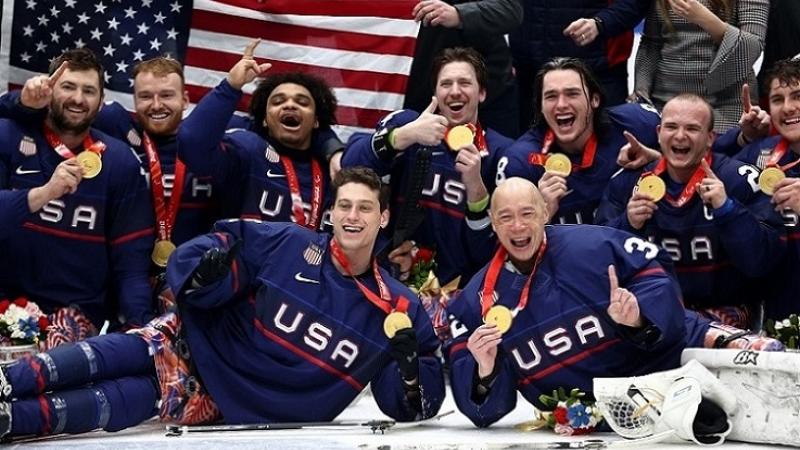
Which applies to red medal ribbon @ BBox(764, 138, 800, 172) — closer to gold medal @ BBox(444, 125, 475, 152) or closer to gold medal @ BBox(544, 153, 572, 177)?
gold medal @ BBox(544, 153, 572, 177)

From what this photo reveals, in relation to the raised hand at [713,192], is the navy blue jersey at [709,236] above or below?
below

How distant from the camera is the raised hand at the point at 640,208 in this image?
658 centimetres

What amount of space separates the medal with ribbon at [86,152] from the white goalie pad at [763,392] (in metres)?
2.73

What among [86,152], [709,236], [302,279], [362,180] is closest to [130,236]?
[86,152]

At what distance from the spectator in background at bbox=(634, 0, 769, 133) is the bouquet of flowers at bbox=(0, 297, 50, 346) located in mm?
3085

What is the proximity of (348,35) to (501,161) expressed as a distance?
150cm

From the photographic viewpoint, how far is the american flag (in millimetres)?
8047

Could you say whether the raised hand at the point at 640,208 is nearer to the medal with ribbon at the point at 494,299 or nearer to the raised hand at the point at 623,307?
the medal with ribbon at the point at 494,299

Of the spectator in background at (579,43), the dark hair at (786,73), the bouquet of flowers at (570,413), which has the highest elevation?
the spectator in background at (579,43)

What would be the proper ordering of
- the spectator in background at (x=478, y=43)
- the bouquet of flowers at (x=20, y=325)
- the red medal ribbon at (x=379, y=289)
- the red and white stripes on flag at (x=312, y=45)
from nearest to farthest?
the red medal ribbon at (x=379, y=289)
the bouquet of flowers at (x=20, y=325)
the spectator in background at (x=478, y=43)
the red and white stripes on flag at (x=312, y=45)

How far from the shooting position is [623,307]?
559cm

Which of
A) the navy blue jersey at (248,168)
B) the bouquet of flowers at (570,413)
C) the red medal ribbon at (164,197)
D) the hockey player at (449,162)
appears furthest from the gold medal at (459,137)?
the bouquet of flowers at (570,413)

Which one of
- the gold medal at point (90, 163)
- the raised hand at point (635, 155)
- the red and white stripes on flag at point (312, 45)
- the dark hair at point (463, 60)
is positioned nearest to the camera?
the gold medal at point (90, 163)

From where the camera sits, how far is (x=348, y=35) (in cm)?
823
